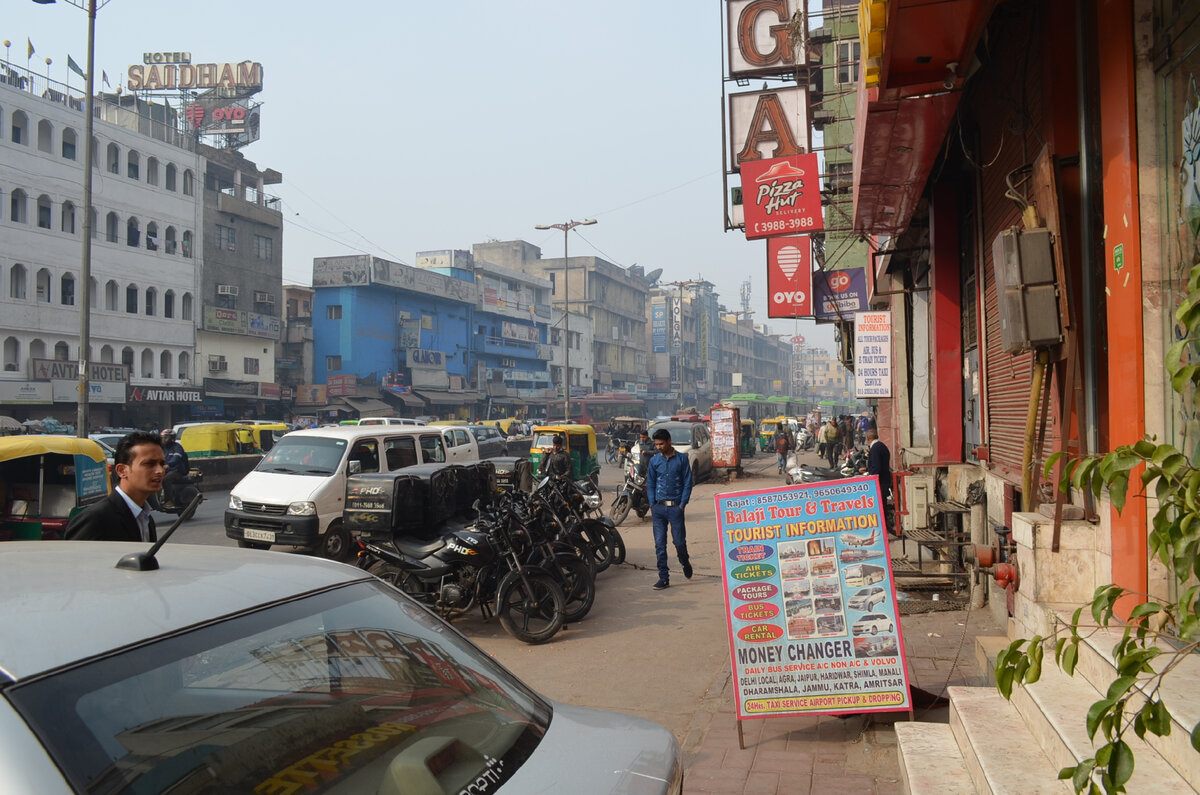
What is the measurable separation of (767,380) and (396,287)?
95.9m

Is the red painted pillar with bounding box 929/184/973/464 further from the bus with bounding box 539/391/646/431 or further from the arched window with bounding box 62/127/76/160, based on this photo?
the bus with bounding box 539/391/646/431

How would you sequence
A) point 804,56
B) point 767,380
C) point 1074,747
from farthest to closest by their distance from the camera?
1. point 767,380
2. point 804,56
3. point 1074,747

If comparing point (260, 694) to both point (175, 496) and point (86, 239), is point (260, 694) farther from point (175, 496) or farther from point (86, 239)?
point (86, 239)

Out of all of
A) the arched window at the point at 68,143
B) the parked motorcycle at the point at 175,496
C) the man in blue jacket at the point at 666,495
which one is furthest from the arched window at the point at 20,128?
the man in blue jacket at the point at 666,495

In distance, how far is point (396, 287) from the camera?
5519cm

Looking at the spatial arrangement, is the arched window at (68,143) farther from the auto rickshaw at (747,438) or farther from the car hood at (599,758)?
the car hood at (599,758)

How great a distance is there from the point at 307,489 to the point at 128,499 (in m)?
7.55

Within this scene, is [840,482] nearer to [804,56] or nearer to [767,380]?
[804,56]

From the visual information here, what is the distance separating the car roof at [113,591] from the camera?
158cm

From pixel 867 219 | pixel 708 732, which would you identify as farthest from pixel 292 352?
pixel 708 732

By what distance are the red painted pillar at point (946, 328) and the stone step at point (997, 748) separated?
689 cm

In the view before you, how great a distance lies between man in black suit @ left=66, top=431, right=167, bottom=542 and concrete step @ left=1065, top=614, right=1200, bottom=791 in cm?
425

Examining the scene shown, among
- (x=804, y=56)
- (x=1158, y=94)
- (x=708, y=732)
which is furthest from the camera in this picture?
(x=804, y=56)

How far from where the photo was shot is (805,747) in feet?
16.0
